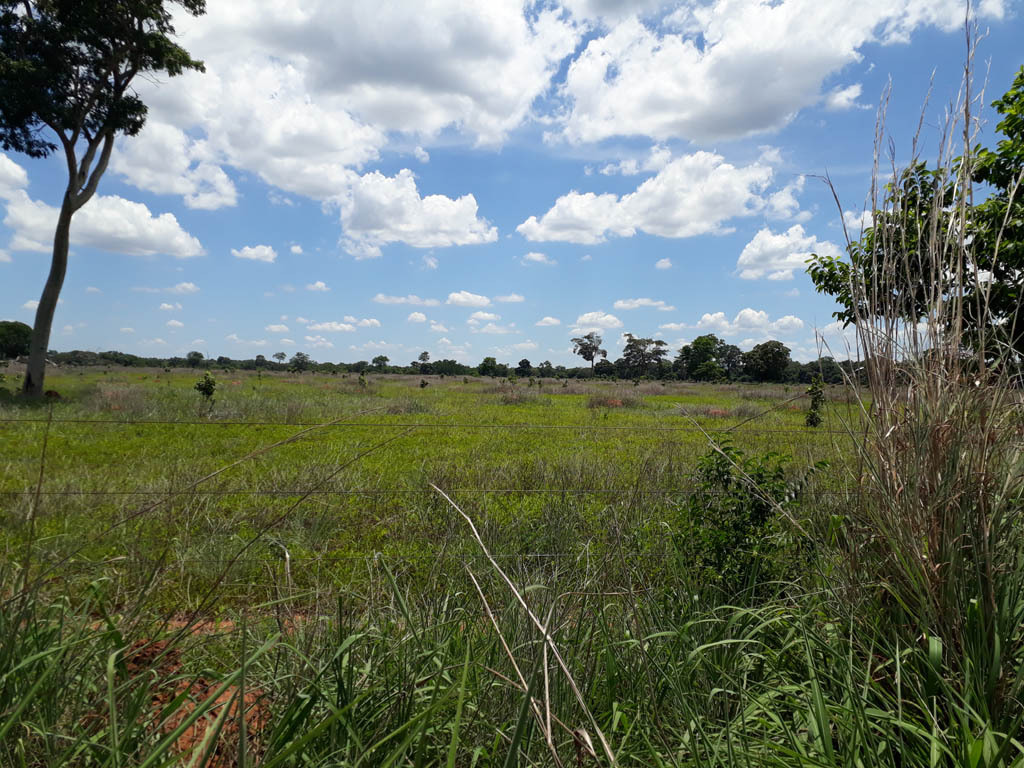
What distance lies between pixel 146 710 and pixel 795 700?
185 centimetres

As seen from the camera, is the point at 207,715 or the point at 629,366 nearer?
the point at 207,715

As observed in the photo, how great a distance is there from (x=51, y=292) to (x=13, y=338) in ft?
33.6

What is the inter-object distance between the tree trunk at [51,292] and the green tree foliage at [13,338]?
668 centimetres

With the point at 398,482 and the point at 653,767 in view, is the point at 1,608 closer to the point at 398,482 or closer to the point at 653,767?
the point at 653,767

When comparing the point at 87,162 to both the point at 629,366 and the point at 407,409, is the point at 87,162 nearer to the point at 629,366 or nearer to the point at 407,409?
the point at 407,409

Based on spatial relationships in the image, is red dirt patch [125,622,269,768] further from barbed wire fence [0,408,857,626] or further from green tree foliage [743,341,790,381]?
green tree foliage [743,341,790,381]

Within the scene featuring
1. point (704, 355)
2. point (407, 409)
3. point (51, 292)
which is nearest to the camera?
point (407, 409)

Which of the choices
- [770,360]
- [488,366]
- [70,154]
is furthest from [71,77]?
[488,366]

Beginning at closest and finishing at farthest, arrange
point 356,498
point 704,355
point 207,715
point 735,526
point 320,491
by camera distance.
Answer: point 207,715 < point 320,491 < point 735,526 < point 356,498 < point 704,355

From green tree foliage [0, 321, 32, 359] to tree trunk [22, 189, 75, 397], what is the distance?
6.68 m

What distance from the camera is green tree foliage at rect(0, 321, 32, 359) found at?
21906mm

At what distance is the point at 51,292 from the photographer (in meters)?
16.3

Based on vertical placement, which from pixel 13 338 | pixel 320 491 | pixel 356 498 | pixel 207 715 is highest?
pixel 13 338

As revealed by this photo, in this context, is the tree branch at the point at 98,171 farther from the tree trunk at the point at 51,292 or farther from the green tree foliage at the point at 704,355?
the green tree foliage at the point at 704,355
